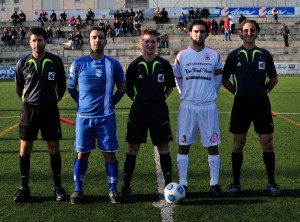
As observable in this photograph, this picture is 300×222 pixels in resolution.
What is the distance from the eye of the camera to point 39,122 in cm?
500

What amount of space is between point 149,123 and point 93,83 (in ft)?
2.63

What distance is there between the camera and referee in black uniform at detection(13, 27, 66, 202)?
4891mm

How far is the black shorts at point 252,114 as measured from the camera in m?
5.13

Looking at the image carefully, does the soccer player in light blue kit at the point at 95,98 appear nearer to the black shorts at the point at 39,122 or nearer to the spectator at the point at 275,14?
the black shorts at the point at 39,122

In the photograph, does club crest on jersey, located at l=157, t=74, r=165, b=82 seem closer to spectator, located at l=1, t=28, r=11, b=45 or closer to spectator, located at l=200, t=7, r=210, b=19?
spectator, located at l=1, t=28, r=11, b=45

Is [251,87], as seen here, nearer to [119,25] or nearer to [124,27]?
[124,27]

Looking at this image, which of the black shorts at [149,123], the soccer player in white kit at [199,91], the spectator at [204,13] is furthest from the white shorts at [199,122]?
the spectator at [204,13]

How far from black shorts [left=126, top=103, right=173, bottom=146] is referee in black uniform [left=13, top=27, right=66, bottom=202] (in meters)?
0.88

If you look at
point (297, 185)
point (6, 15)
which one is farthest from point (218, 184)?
point (6, 15)

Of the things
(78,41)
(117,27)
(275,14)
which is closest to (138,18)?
(117,27)

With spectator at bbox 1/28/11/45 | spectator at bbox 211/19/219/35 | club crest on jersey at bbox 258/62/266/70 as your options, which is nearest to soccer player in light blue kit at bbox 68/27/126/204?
club crest on jersey at bbox 258/62/266/70

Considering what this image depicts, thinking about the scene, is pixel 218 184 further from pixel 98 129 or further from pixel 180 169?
pixel 98 129

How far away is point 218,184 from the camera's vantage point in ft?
17.4

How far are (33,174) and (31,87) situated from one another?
1.70 m
